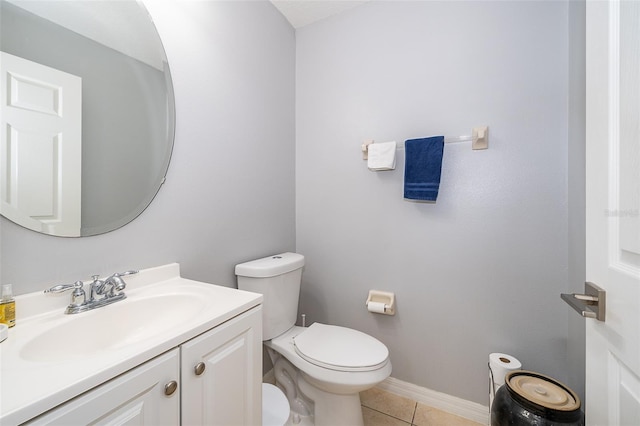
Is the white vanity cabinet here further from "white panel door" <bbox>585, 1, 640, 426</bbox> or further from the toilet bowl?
"white panel door" <bbox>585, 1, 640, 426</bbox>

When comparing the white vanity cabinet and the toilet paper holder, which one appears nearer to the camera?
the white vanity cabinet

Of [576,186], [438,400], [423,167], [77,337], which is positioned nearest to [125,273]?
[77,337]

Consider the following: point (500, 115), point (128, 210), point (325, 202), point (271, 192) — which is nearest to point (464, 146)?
point (500, 115)

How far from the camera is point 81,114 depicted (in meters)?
0.88

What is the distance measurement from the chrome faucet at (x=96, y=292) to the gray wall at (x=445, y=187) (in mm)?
1182

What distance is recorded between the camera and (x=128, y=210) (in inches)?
38.4

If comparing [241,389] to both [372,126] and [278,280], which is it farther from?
[372,126]

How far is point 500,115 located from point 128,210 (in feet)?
5.87

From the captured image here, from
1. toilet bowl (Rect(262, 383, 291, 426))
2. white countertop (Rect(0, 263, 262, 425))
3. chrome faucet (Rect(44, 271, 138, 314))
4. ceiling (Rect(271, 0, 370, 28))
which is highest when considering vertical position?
ceiling (Rect(271, 0, 370, 28))

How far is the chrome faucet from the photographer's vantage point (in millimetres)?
779

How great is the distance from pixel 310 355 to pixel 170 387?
0.74m

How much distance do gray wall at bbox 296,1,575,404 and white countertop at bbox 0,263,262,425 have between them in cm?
101

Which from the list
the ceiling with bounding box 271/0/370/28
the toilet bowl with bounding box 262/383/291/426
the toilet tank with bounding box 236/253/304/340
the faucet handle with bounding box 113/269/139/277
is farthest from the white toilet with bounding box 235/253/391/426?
the ceiling with bounding box 271/0/370/28

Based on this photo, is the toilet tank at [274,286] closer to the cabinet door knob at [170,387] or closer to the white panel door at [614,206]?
the cabinet door knob at [170,387]
